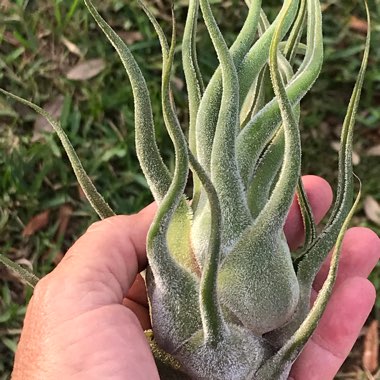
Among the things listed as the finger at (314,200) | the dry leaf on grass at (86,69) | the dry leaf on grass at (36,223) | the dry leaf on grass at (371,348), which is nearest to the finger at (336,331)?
the finger at (314,200)

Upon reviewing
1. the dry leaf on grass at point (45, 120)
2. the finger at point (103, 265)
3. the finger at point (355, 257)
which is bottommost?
the finger at point (355, 257)

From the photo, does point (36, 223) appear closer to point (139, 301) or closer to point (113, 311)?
point (139, 301)

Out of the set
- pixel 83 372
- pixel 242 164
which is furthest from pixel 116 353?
pixel 242 164

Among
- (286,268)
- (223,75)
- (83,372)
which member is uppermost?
(223,75)

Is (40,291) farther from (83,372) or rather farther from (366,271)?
(366,271)

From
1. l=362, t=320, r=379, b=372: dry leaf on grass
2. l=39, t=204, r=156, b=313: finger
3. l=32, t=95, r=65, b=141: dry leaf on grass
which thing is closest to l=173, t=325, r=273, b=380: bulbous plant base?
l=39, t=204, r=156, b=313: finger

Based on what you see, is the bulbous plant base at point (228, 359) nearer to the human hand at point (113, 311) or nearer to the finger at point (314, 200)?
the human hand at point (113, 311)
